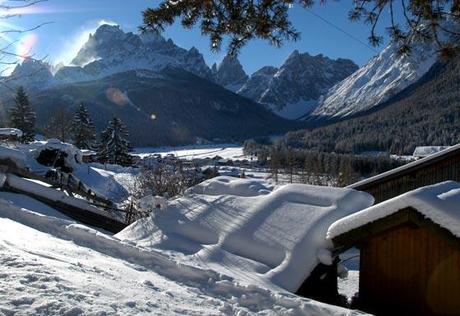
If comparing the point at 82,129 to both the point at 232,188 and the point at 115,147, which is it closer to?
the point at 115,147

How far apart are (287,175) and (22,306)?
92.2 metres

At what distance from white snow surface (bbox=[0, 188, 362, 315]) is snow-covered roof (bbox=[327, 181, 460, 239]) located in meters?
1.79

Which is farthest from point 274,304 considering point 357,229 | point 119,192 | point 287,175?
point 287,175

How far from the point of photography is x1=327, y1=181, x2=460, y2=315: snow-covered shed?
21.9 feet

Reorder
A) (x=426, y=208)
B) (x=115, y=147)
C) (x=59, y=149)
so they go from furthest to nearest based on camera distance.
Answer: (x=115, y=147), (x=59, y=149), (x=426, y=208)

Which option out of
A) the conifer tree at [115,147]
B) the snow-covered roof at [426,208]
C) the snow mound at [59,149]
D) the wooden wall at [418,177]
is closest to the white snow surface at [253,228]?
the snow-covered roof at [426,208]

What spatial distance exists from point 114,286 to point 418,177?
12099 millimetres

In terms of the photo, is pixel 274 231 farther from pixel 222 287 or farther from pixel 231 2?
pixel 231 2

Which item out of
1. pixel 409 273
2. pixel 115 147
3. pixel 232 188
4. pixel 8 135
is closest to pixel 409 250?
pixel 409 273

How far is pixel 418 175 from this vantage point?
15.1m

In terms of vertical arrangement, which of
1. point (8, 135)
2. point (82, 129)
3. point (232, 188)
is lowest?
point (232, 188)

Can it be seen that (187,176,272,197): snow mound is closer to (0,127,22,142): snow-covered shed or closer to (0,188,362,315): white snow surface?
(0,188,362,315): white snow surface

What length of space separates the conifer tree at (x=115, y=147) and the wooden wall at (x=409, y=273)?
47.5m

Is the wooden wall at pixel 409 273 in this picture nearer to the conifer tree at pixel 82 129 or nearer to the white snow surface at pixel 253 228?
the white snow surface at pixel 253 228
